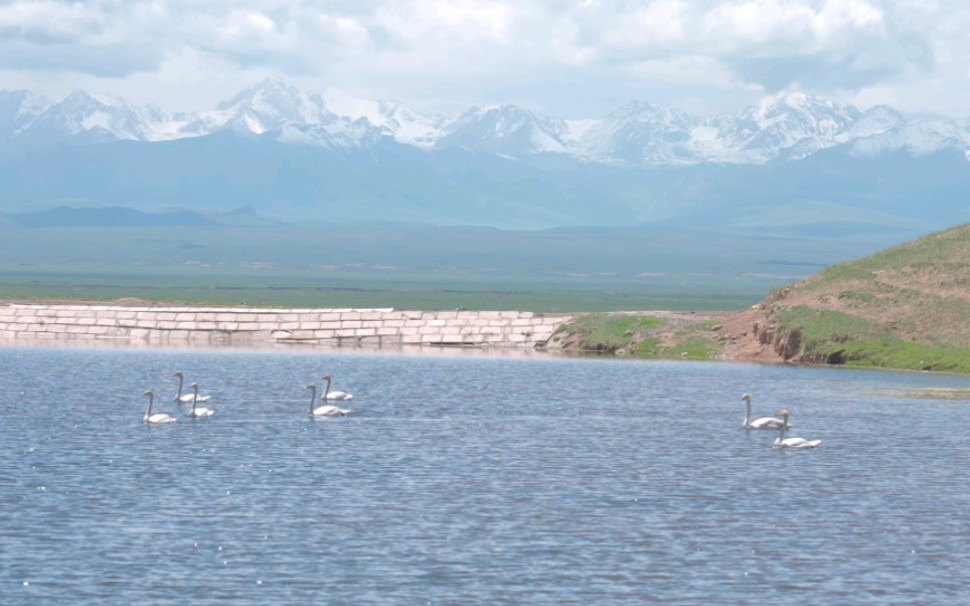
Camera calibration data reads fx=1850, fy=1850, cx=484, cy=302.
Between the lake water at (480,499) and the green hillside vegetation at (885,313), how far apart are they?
531 inches

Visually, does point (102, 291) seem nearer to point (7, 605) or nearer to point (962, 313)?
point (962, 313)

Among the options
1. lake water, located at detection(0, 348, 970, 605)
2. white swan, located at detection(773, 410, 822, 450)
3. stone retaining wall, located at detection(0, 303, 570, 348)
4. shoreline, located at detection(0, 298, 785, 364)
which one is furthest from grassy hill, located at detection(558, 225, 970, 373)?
white swan, located at detection(773, 410, 822, 450)

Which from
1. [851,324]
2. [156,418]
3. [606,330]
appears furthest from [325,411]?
[606,330]

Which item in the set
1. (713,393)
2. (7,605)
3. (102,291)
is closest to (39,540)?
(7,605)

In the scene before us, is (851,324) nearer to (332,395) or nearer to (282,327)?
(282,327)

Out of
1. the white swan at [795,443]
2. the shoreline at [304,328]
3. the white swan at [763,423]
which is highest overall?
the shoreline at [304,328]

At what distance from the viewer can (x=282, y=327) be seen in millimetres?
78625

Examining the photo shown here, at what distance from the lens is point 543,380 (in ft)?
190

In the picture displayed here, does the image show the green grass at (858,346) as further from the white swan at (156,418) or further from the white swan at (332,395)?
the white swan at (156,418)

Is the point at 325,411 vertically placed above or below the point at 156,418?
above

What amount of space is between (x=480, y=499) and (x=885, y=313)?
40347 mm

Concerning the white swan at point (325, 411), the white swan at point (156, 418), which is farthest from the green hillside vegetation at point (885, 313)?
the white swan at point (156, 418)

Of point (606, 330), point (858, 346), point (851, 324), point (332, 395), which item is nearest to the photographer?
point (332, 395)

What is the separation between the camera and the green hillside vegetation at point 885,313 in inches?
2569
